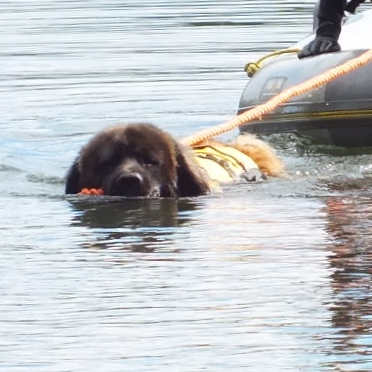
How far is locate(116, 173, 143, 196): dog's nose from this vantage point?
1108cm

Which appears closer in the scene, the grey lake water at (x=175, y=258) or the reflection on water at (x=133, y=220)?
the grey lake water at (x=175, y=258)

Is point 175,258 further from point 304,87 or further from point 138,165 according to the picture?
point 304,87

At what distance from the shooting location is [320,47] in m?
14.3

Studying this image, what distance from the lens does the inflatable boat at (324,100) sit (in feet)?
44.9

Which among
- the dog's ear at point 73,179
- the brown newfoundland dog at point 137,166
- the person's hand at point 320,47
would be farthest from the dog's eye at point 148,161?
the person's hand at point 320,47

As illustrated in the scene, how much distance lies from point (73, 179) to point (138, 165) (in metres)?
0.54

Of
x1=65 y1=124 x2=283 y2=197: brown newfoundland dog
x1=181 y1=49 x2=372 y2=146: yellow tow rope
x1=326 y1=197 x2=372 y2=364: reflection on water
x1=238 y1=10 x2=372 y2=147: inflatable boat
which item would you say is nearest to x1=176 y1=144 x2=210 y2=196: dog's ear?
x1=65 y1=124 x2=283 y2=197: brown newfoundland dog

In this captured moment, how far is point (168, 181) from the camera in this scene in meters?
11.3

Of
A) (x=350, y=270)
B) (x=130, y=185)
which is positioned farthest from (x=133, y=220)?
(x=350, y=270)

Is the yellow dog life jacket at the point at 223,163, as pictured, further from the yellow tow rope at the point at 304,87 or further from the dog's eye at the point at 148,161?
the yellow tow rope at the point at 304,87

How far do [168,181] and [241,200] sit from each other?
1.51ft

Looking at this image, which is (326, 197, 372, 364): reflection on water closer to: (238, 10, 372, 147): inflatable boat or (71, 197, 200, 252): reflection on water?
(71, 197, 200, 252): reflection on water

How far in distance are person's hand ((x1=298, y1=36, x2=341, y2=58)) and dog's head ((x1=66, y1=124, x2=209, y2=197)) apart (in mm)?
3147

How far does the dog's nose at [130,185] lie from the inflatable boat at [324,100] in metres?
2.95
